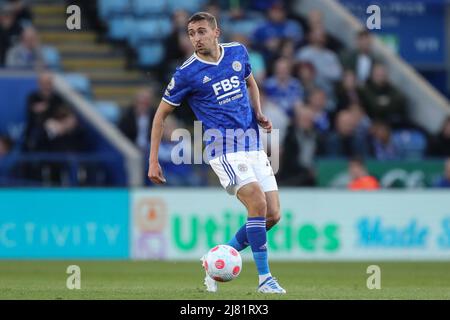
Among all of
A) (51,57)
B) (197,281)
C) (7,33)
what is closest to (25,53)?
(7,33)

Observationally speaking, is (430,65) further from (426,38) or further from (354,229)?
(354,229)

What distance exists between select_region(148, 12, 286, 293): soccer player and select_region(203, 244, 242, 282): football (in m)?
0.16

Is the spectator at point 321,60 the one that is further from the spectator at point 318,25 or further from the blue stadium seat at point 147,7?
the blue stadium seat at point 147,7

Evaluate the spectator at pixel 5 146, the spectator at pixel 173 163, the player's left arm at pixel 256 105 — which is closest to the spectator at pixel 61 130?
the spectator at pixel 5 146

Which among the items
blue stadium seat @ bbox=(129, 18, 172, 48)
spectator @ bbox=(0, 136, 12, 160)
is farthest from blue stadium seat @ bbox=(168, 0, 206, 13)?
spectator @ bbox=(0, 136, 12, 160)

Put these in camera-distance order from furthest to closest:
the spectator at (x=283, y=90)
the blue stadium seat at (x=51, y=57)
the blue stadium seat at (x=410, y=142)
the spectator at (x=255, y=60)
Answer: the blue stadium seat at (x=410, y=142) → the blue stadium seat at (x=51, y=57) → the spectator at (x=255, y=60) → the spectator at (x=283, y=90)

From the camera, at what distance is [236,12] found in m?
22.7

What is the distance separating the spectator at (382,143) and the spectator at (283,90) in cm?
133

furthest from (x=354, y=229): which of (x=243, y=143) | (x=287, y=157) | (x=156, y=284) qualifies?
(x=243, y=143)

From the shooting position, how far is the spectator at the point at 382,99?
2117 centimetres

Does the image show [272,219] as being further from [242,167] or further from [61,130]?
[61,130]

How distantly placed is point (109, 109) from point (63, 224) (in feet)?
11.3

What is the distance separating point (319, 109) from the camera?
20844 millimetres
